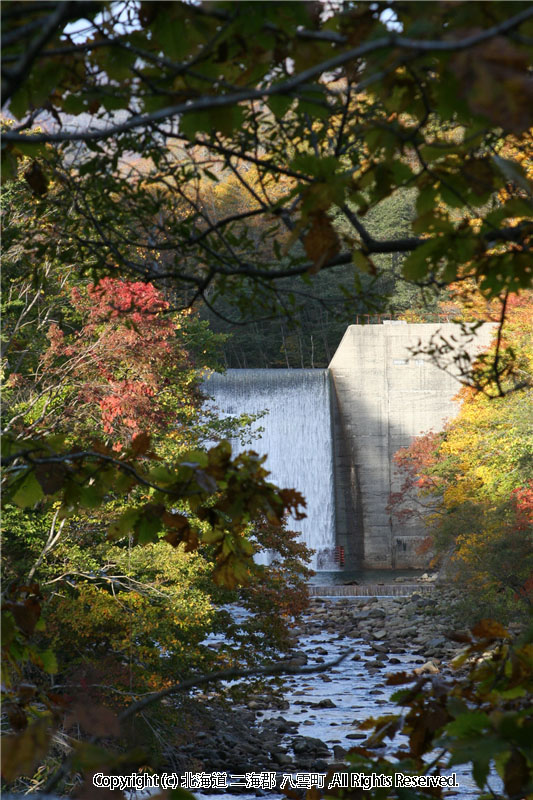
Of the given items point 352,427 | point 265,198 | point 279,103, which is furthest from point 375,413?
point 279,103

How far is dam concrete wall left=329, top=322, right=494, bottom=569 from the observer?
2027 cm

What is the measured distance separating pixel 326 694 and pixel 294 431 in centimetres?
997

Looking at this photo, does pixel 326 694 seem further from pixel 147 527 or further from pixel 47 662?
pixel 147 527

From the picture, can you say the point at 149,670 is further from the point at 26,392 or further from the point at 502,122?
the point at 502,122

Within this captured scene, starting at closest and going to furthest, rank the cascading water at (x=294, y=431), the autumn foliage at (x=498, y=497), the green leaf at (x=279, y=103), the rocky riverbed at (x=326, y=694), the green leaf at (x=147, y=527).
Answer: the green leaf at (x=279, y=103)
the green leaf at (x=147, y=527)
the rocky riverbed at (x=326, y=694)
the autumn foliage at (x=498, y=497)
the cascading water at (x=294, y=431)

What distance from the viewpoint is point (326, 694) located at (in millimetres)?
10445

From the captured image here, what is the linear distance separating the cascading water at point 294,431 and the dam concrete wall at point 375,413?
632 millimetres

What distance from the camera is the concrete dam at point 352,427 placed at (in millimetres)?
19766

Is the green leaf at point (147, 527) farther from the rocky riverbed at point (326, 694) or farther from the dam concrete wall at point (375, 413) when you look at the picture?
the dam concrete wall at point (375, 413)

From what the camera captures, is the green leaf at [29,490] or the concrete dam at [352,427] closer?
the green leaf at [29,490]

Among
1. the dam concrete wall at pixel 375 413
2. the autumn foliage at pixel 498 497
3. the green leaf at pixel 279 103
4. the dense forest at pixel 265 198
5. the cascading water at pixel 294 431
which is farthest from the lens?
the dam concrete wall at pixel 375 413

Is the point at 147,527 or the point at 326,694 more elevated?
the point at 147,527

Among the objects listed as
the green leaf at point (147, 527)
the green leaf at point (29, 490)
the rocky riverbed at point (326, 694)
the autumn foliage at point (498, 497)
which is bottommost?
the rocky riverbed at point (326, 694)

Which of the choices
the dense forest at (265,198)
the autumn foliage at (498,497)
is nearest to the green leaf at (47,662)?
the dense forest at (265,198)
